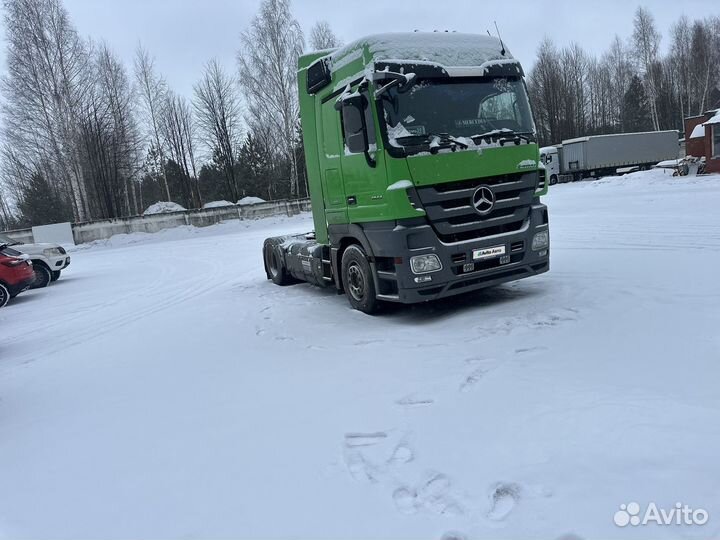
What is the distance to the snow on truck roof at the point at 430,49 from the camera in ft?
18.6

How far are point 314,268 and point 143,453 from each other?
15.8ft

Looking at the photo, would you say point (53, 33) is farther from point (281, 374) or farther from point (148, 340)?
point (281, 374)

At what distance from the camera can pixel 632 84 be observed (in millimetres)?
59000

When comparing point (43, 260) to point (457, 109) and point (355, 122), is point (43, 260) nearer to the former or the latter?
point (355, 122)

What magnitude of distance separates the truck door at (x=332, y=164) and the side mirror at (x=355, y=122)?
1.49ft

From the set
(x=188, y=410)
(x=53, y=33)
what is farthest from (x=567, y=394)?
(x=53, y=33)

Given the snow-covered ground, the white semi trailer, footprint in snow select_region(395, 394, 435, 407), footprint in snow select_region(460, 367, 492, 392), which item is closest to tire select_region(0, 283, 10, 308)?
the snow-covered ground

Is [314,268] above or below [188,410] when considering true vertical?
above

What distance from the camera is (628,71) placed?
202 ft

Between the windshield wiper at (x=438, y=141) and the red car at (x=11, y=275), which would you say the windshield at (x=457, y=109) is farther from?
the red car at (x=11, y=275)

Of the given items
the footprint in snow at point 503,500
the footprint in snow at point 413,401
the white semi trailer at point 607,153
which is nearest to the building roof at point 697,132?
the white semi trailer at point 607,153

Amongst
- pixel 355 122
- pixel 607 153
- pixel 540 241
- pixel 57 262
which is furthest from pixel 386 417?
pixel 607 153

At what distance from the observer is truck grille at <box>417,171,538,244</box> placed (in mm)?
5617

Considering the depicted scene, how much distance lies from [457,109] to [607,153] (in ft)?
122
